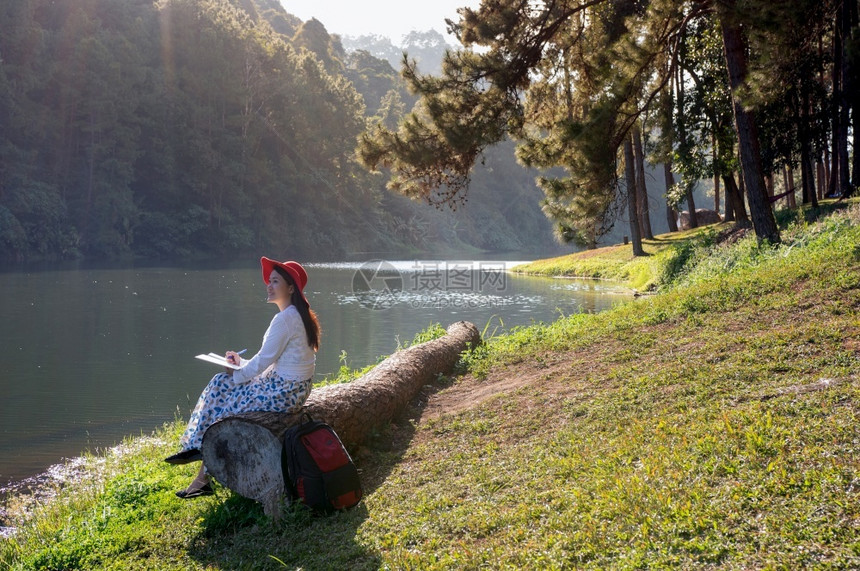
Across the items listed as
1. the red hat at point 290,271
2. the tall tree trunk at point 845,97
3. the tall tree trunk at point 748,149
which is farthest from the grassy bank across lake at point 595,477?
the tall tree trunk at point 845,97

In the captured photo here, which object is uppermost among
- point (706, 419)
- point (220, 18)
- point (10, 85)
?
point (220, 18)

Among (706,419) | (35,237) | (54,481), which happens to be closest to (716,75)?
(706,419)

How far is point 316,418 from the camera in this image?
6.16 metres

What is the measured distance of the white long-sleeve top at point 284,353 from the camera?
5461 mm

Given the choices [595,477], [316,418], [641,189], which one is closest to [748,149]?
[316,418]

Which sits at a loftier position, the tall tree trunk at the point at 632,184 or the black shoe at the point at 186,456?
the tall tree trunk at the point at 632,184

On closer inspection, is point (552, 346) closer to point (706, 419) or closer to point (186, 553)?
point (706, 419)

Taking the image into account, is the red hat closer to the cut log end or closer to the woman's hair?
the woman's hair

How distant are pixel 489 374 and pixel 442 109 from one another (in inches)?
281

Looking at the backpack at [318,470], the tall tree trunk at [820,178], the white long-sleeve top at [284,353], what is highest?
the tall tree trunk at [820,178]

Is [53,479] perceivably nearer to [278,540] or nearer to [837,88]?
[278,540]

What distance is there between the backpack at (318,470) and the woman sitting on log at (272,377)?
1.35ft

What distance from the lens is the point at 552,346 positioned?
33.1 ft

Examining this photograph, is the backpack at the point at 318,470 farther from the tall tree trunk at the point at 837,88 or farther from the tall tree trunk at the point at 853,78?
the tall tree trunk at the point at 837,88
